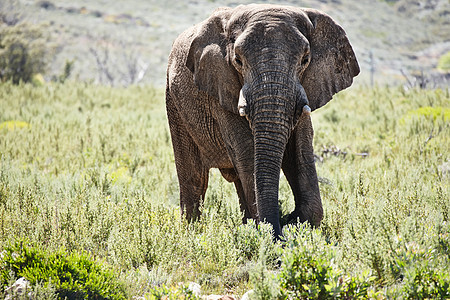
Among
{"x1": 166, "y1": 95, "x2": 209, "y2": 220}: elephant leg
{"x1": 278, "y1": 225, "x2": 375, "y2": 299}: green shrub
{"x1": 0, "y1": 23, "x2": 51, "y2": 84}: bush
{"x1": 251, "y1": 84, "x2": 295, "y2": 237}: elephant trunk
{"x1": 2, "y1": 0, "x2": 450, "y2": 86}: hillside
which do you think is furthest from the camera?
{"x1": 2, "y1": 0, "x2": 450, "y2": 86}: hillside

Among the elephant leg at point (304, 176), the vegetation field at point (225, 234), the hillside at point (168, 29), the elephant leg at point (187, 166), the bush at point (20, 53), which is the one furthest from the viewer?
the hillside at point (168, 29)

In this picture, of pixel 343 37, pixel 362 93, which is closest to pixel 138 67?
pixel 362 93

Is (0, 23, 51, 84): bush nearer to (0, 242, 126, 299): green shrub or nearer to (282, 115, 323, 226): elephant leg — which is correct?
(282, 115, 323, 226): elephant leg

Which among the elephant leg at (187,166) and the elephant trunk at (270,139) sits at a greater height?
the elephant trunk at (270,139)

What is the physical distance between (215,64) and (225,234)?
1.79m

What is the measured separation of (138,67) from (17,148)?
34337 millimetres

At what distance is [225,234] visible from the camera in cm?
464

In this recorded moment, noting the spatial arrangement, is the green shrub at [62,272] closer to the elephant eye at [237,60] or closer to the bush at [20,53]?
the elephant eye at [237,60]

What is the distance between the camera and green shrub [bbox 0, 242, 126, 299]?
3916 mm

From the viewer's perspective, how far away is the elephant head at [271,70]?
475 centimetres

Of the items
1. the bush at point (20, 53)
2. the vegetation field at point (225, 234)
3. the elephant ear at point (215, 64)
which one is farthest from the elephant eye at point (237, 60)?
the bush at point (20, 53)

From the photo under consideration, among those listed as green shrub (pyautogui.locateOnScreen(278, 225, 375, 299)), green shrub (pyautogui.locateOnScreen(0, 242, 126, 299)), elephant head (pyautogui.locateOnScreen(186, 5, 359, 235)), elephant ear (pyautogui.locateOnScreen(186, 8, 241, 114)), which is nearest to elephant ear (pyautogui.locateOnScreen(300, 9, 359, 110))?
elephant head (pyautogui.locateOnScreen(186, 5, 359, 235))

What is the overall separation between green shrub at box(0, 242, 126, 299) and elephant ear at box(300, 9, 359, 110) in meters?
2.58

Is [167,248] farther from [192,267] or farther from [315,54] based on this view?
[315,54]
